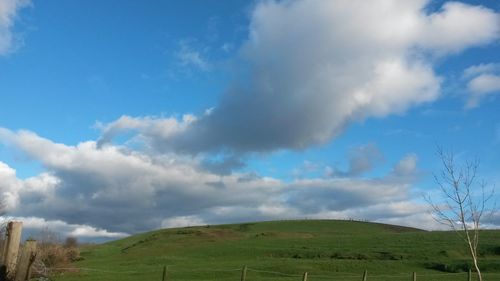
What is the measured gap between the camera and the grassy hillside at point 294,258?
59.8 metres

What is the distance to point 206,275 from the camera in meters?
59.6

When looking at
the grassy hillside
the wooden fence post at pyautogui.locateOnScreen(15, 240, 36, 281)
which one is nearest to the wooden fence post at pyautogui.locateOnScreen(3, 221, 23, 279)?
the wooden fence post at pyautogui.locateOnScreen(15, 240, 36, 281)

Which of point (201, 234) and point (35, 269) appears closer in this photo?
point (35, 269)

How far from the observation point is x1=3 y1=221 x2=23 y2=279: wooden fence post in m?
11.7

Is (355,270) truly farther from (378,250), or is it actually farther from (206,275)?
(378,250)

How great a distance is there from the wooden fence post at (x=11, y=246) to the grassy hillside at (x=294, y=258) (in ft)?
103

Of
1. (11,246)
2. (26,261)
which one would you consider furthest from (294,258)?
(11,246)

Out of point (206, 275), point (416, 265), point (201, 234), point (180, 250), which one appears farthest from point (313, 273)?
point (201, 234)

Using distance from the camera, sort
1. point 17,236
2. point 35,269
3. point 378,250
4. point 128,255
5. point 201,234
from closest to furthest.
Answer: point 17,236, point 35,269, point 378,250, point 128,255, point 201,234

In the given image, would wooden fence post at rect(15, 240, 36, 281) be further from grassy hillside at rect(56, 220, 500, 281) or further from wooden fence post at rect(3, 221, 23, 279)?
grassy hillside at rect(56, 220, 500, 281)

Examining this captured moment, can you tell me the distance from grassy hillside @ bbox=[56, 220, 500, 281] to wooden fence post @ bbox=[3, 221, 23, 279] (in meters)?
31.5

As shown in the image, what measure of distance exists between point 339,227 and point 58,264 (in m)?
98.2

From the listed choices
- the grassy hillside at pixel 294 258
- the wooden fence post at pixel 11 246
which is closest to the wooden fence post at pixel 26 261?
the wooden fence post at pixel 11 246

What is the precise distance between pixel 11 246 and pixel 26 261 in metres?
0.45
